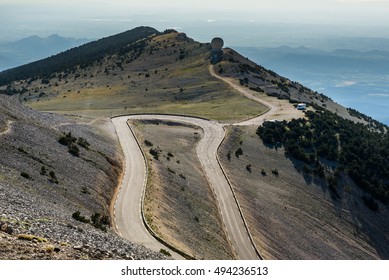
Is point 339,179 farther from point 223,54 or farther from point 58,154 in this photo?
point 223,54

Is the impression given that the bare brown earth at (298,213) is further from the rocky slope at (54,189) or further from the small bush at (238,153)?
the rocky slope at (54,189)

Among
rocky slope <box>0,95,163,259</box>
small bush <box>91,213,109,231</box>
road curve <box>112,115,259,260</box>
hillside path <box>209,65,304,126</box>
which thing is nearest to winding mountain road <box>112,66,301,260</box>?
road curve <box>112,115,259,260</box>

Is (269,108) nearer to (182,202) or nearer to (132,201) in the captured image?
(182,202)

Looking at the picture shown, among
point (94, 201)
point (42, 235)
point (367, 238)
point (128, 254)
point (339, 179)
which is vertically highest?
point (42, 235)

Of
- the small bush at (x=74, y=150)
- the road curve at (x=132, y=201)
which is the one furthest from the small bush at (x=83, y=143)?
the road curve at (x=132, y=201)

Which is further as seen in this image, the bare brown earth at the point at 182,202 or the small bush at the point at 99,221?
the bare brown earth at the point at 182,202

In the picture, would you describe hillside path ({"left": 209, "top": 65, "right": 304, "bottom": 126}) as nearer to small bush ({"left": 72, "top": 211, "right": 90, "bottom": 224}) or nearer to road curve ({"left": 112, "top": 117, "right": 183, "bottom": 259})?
road curve ({"left": 112, "top": 117, "right": 183, "bottom": 259})

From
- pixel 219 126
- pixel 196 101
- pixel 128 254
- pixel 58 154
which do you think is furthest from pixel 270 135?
pixel 128 254
